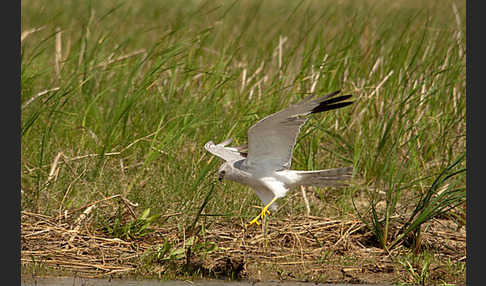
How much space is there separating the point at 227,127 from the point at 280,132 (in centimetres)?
190

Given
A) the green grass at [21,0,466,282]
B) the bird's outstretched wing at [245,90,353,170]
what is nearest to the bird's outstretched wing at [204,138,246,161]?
the green grass at [21,0,466,282]

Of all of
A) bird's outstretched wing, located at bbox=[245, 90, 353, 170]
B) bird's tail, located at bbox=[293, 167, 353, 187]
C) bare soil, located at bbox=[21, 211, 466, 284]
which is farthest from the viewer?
bird's tail, located at bbox=[293, 167, 353, 187]

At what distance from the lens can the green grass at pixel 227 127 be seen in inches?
216

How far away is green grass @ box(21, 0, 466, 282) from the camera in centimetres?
548

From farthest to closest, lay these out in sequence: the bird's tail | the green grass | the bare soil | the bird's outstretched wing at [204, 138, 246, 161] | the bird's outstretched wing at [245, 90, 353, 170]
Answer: the green grass < the bird's outstretched wing at [204, 138, 246, 161] < the bird's tail < the bare soil < the bird's outstretched wing at [245, 90, 353, 170]

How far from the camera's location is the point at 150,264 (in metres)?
4.50

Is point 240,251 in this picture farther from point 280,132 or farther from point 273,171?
point 280,132

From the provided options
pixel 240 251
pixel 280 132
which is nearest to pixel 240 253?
pixel 240 251

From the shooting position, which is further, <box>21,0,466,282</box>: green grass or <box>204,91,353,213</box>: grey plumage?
<box>21,0,466,282</box>: green grass

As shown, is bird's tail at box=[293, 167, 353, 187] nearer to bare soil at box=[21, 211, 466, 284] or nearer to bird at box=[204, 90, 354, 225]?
bird at box=[204, 90, 354, 225]

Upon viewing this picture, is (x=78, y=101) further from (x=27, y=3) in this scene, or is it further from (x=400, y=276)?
(x=27, y=3)

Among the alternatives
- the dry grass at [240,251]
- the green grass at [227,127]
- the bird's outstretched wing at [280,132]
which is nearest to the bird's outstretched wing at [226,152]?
the green grass at [227,127]

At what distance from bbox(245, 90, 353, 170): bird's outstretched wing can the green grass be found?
735 millimetres

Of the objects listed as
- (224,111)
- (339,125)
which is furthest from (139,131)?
(339,125)
